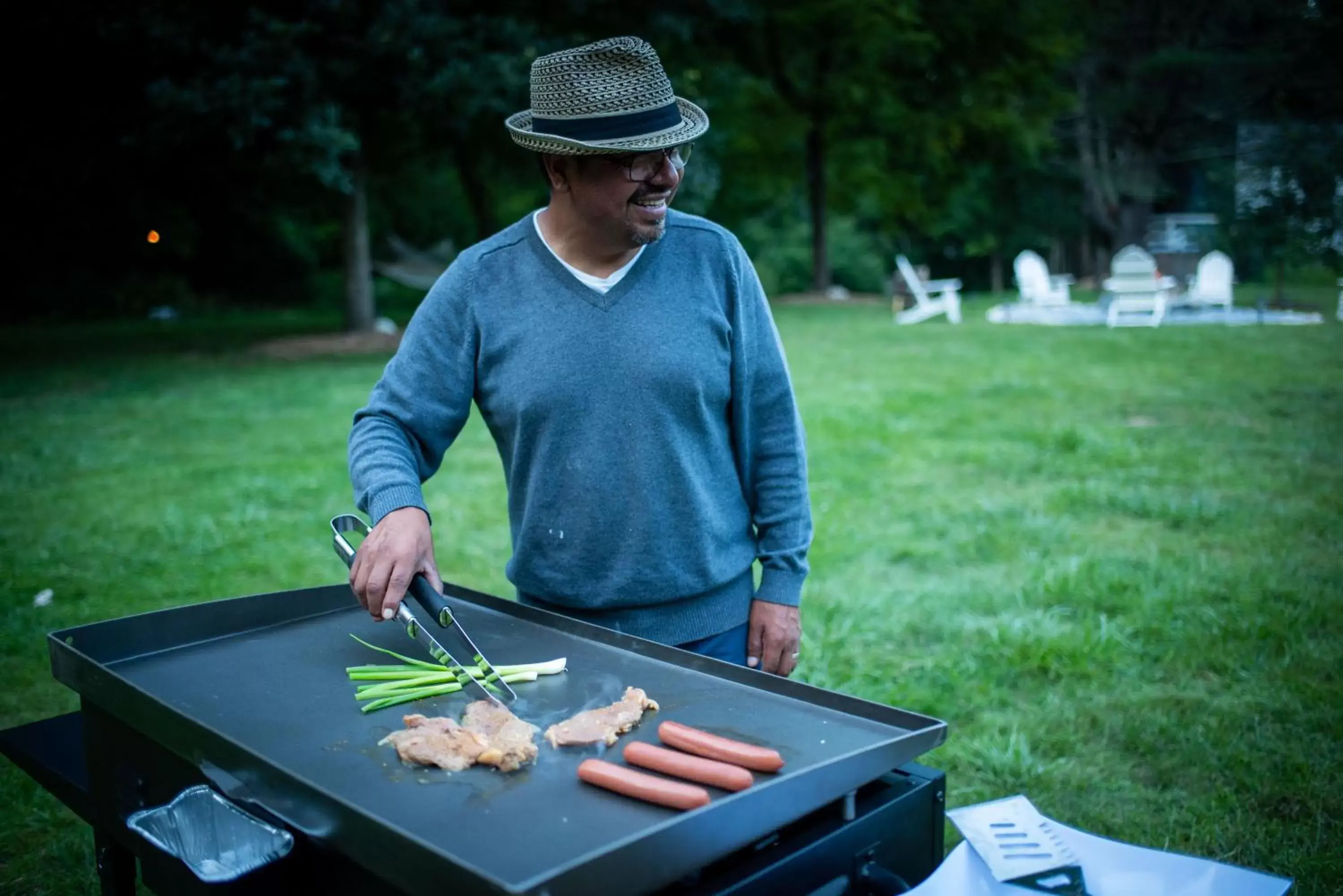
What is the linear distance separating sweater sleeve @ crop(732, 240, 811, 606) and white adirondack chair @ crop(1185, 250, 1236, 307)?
1625 centimetres

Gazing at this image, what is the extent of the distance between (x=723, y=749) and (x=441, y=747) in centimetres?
43

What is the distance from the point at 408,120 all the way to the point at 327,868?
45.5 ft

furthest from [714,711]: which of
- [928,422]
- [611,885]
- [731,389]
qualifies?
[928,422]

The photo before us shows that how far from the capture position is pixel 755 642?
101 inches

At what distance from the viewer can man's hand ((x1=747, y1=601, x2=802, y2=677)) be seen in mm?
2520

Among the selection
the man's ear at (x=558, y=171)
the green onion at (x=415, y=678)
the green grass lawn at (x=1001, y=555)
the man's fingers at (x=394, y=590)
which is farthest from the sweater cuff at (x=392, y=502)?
the green grass lawn at (x=1001, y=555)

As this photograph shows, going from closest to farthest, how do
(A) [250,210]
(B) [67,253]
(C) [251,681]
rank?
(C) [251,681]
(B) [67,253]
(A) [250,210]

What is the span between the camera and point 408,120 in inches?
569

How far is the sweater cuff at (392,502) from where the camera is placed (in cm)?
220

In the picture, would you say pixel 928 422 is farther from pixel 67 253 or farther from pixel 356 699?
pixel 67 253

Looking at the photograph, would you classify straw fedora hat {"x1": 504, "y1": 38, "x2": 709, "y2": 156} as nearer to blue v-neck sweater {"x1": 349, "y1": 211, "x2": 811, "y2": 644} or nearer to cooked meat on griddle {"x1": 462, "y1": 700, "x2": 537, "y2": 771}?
blue v-neck sweater {"x1": 349, "y1": 211, "x2": 811, "y2": 644}

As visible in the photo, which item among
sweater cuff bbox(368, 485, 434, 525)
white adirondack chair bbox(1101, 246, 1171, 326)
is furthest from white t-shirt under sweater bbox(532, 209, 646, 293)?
white adirondack chair bbox(1101, 246, 1171, 326)

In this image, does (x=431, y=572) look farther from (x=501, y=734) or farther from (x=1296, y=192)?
(x=1296, y=192)

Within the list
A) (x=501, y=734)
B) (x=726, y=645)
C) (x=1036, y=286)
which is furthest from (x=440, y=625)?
(x=1036, y=286)
